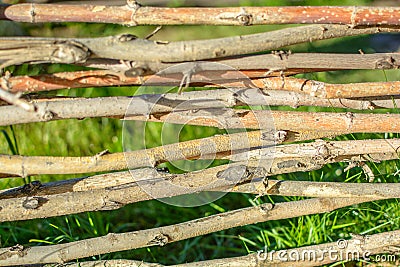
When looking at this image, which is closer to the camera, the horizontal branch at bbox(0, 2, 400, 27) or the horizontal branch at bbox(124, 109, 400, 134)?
the horizontal branch at bbox(0, 2, 400, 27)

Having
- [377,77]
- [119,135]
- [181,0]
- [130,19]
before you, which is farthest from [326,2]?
[130,19]

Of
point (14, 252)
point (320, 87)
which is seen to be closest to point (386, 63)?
point (320, 87)

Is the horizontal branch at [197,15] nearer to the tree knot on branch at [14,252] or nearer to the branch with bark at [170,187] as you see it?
the branch with bark at [170,187]

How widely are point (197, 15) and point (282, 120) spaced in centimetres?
38

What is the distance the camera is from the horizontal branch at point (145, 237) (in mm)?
1650

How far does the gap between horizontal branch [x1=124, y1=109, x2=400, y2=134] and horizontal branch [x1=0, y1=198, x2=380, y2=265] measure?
0.25 meters

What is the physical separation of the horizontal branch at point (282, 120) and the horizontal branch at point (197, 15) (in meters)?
0.27

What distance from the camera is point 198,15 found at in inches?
53.6

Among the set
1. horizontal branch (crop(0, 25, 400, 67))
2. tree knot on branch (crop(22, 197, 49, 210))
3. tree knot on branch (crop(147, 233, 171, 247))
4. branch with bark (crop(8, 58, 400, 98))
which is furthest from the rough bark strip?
horizontal branch (crop(0, 25, 400, 67))

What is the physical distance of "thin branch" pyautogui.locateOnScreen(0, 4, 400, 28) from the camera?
136 cm
